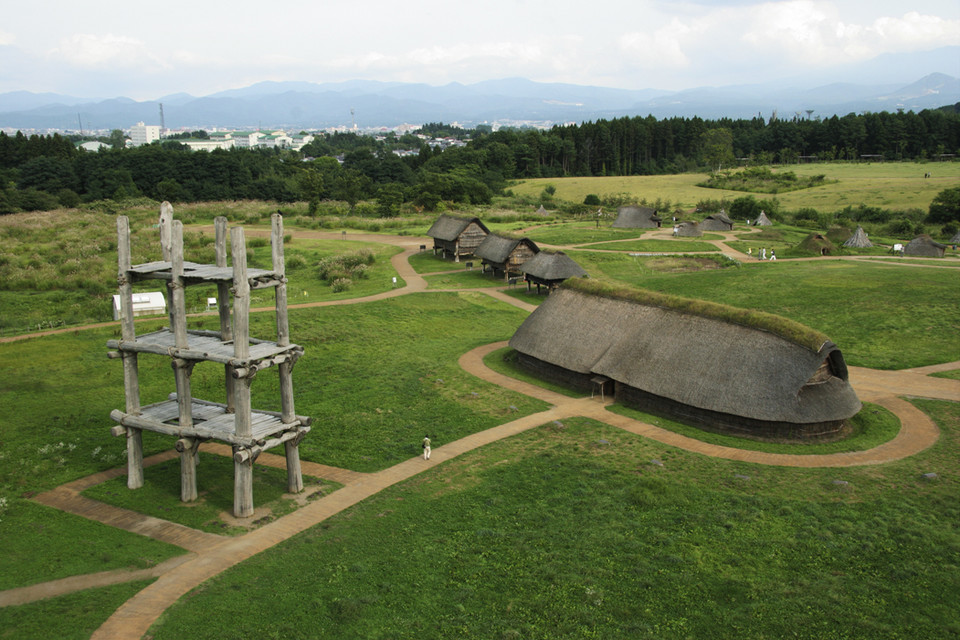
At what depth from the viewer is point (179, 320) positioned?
65.9 feet

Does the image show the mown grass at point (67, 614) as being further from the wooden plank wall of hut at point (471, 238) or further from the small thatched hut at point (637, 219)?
the small thatched hut at point (637, 219)

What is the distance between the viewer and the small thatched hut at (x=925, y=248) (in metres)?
61.5

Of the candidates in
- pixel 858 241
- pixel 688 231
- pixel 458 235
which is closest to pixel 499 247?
pixel 458 235

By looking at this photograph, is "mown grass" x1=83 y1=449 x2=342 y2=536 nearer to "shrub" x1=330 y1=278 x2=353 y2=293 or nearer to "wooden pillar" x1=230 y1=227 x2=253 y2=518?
"wooden pillar" x1=230 y1=227 x2=253 y2=518

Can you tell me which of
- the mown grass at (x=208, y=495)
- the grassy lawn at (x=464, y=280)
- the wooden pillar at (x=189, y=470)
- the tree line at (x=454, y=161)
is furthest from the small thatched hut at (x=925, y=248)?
the wooden pillar at (x=189, y=470)

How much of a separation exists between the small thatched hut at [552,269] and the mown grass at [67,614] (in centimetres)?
3667

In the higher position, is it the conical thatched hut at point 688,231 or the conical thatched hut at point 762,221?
the conical thatched hut at point 762,221

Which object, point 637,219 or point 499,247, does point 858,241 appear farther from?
point 499,247

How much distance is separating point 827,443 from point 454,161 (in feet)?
409

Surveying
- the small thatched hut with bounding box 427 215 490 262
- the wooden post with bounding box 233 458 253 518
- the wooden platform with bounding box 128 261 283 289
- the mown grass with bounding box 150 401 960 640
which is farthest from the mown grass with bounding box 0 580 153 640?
the small thatched hut with bounding box 427 215 490 262

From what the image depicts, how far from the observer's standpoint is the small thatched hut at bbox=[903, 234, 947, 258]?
61500 millimetres

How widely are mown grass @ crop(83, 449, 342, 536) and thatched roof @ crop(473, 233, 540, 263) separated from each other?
3541 cm

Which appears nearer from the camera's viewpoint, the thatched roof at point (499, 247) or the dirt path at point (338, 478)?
the dirt path at point (338, 478)

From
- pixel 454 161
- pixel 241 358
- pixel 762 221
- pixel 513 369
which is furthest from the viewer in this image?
pixel 454 161
